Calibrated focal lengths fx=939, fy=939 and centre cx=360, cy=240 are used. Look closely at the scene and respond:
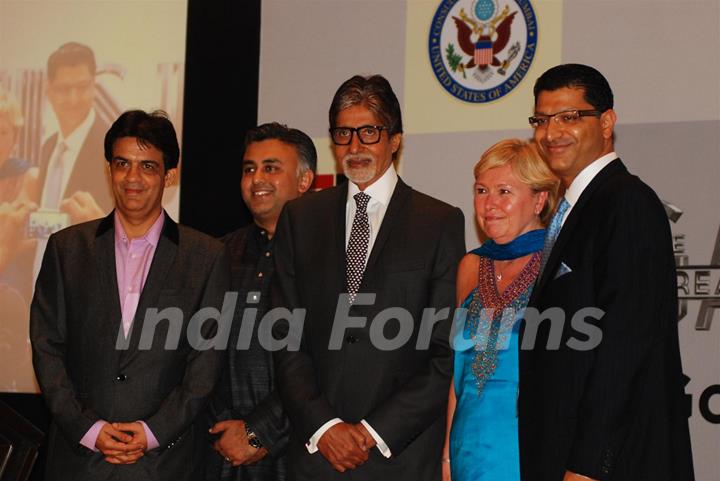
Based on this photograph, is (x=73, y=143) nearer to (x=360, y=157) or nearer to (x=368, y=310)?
(x=360, y=157)

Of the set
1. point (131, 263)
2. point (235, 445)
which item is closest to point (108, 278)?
point (131, 263)

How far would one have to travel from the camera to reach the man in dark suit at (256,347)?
3588mm

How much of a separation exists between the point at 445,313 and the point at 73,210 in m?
3.40

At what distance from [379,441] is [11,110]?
13.1 ft

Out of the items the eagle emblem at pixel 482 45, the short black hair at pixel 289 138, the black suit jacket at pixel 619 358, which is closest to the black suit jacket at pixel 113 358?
the short black hair at pixel 289 138

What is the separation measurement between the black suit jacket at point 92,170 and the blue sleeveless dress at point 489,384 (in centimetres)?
339

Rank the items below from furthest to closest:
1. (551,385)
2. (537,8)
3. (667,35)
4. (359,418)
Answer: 1. (537,8)
2. (667,35)
3. (359,418)
4. (551,385)

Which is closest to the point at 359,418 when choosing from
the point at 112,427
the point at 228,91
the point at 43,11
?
the point at 112,427

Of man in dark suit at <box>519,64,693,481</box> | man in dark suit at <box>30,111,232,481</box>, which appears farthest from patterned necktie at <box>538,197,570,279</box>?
man in dark suit at <box>30,111,232,481</box>

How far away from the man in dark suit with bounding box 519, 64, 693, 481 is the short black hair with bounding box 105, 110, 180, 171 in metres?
1.58

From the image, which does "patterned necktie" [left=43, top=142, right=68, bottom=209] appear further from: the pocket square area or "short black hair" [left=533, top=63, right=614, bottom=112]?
the pocket square area

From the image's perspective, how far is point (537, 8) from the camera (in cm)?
507

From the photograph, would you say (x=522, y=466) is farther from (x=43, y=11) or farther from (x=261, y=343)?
(x=43, y=11)

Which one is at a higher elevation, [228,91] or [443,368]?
[228,91]
